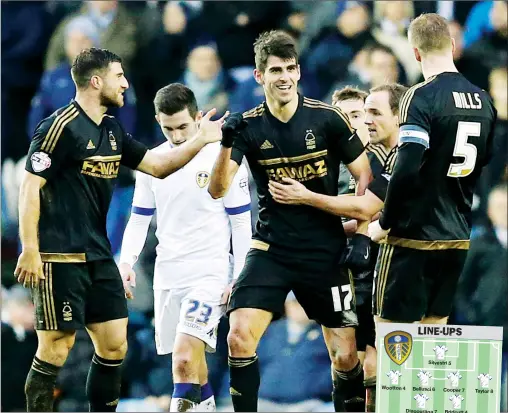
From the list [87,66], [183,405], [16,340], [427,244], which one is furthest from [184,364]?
[16,340]

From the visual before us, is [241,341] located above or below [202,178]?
below

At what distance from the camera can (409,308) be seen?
19.4 ft

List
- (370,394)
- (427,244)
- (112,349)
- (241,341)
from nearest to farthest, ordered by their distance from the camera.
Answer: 1. (427,244)
2. (241,341)
3. (112,349)
4. (370,394)

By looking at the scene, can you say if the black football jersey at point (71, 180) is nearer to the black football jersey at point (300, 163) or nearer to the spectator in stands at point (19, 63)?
the black football jersey at point (300, 163)

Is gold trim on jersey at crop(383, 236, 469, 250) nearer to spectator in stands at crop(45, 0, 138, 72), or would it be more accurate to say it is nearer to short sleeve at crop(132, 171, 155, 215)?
short sleeve at crop(132, 171, 155, 215)

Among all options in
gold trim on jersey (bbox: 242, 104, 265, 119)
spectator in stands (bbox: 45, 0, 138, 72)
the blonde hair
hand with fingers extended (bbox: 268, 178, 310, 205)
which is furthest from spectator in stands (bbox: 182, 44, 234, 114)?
the blonde hair

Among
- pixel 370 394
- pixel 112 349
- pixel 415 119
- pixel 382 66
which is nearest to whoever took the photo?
pixel 415 119

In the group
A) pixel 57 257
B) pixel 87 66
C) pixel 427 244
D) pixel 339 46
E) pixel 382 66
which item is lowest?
pixel 57 257

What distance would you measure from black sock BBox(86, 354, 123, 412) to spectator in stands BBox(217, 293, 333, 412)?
2225mm

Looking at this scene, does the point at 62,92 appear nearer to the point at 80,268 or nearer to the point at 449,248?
the point at 80,268

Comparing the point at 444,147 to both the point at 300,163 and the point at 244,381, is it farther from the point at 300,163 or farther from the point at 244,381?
the point at 244,381

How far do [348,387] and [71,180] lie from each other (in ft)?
6.57

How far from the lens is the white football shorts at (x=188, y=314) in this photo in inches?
266

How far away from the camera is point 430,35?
5.90 m
